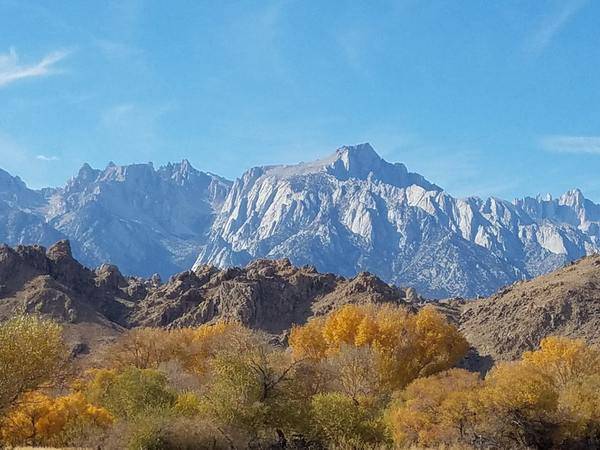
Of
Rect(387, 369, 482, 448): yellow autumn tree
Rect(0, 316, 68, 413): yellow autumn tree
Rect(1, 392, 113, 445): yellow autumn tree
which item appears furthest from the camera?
Rect(387, 369, 482, 448): yellow autumn tree

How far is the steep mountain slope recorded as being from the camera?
115000mm

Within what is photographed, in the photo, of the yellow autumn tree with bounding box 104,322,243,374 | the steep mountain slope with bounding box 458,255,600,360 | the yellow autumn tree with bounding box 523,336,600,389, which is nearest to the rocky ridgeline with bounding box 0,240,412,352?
the steep mountain slope with bounding box 458,255,600,360

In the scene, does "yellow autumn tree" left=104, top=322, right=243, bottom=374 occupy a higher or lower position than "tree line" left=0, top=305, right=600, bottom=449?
higher

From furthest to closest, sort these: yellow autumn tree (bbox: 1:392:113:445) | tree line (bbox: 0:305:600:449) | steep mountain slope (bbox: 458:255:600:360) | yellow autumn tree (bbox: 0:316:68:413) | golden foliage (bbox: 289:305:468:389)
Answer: steep mountain slope (bbox: 458:255:600:360)
golden foliage (bbox: 289:305:468:389)
yellow autumn tree (bbox: 1:392:113:445)
tree line (bbox: 0:305:600:449)
yellow autumn tree (bbox: 0:316:68:413)

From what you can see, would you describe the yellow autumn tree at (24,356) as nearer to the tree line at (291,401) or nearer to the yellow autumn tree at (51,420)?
the tree line at (291,401)

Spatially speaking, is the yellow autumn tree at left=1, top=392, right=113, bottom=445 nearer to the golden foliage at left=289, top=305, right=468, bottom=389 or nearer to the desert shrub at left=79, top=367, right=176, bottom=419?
the desert shrub at left=79, top=367, right=176, bottom=419

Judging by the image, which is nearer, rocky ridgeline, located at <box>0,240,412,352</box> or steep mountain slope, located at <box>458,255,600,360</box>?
steep mountain slope, located at <box>458,255,600,360</box>

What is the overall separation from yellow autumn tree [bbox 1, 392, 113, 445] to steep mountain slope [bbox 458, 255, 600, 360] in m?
76.9

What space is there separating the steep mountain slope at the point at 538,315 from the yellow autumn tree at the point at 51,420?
76.9 m

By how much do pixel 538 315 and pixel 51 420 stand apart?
8834cm

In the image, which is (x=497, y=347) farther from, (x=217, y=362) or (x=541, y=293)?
(x=217, y=362)

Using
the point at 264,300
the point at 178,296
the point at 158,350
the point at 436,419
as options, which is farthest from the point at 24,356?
the point at 178,296

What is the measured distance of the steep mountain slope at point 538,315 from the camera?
11500cm

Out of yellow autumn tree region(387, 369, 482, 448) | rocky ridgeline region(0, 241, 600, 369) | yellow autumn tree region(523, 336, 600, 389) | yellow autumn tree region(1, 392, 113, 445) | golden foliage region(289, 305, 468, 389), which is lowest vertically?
yellow autumn tree region(387, 369, 482, 448)
